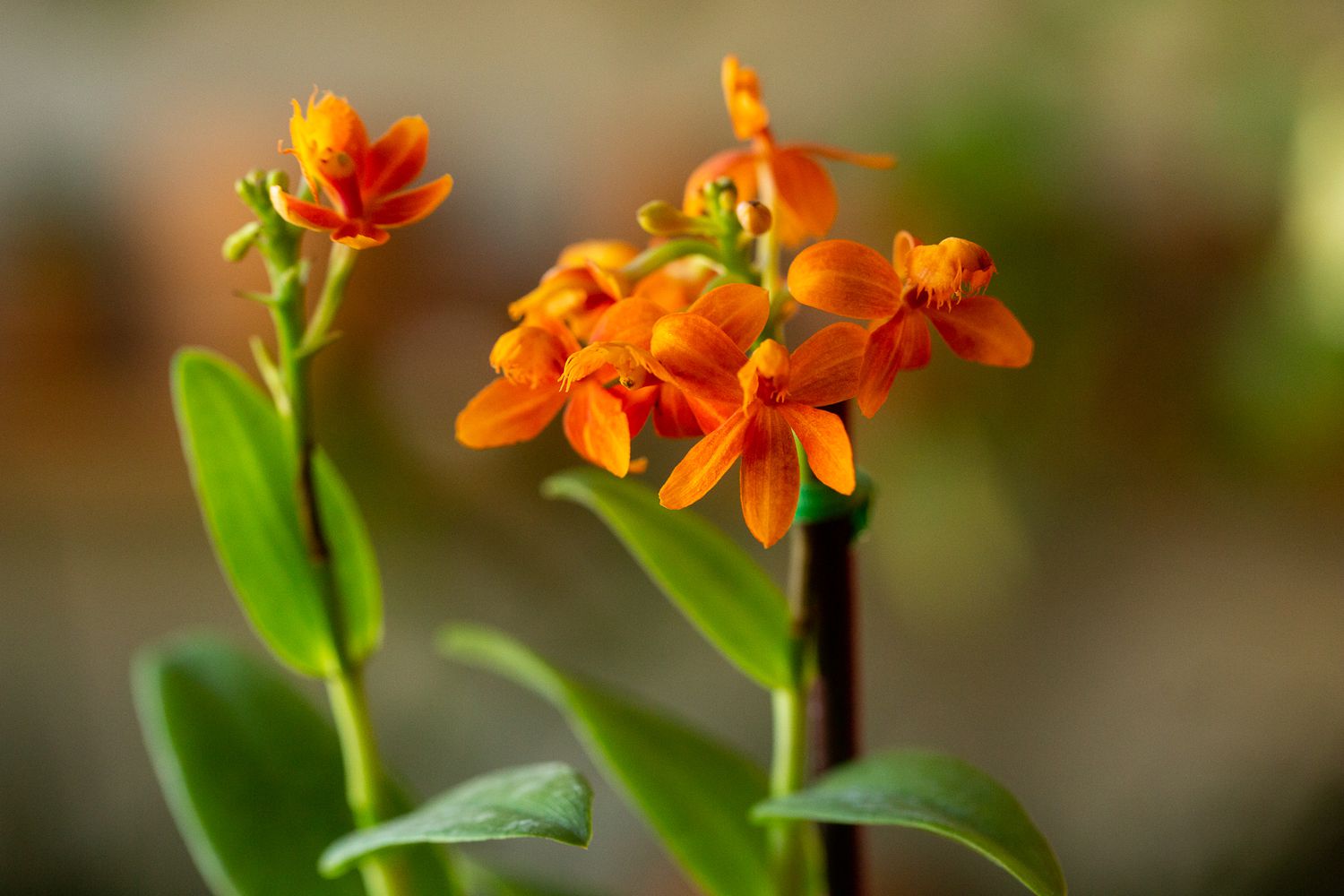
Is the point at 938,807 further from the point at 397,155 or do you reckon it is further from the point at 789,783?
the point at 397,155

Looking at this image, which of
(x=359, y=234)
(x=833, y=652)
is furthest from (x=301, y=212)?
(x=833, y=652)

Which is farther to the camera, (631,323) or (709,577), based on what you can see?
(709,577)

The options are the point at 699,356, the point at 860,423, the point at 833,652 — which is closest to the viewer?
the point at 699,356

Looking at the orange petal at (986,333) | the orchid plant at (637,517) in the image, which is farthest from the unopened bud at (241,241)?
the orange petal at (986,333)

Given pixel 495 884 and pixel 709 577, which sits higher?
pixel 709 577

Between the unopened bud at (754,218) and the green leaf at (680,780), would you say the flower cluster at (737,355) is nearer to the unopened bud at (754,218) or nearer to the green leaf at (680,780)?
the unopened bud at (754,218)

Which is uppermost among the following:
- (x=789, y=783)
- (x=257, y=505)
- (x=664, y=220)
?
(x=664, y=220)

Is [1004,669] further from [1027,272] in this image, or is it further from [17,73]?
[17,73]
